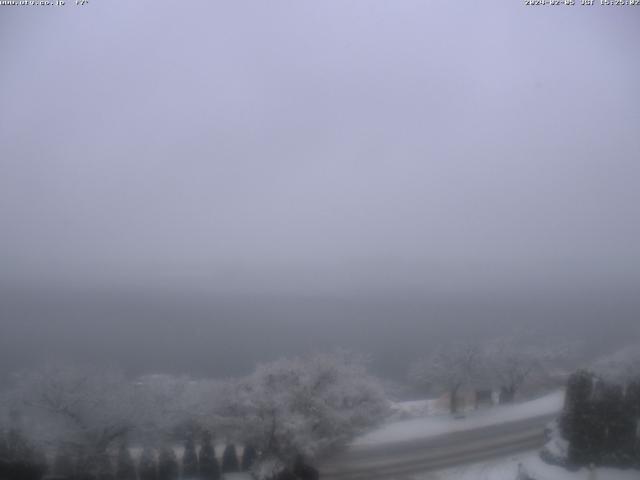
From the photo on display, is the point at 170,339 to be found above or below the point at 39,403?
below

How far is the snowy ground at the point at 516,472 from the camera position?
332 inches

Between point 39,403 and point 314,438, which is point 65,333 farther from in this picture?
point 314,438

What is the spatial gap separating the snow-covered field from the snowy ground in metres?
1.57

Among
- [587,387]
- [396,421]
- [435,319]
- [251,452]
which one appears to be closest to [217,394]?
[251,452]

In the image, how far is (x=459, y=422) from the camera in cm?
1116

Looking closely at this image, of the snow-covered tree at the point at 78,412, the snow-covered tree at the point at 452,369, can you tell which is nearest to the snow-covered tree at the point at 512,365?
the snow-covered tree at the point at 452,369

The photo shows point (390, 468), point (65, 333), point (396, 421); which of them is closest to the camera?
point (390, 468)

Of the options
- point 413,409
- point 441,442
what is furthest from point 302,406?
point 413,409

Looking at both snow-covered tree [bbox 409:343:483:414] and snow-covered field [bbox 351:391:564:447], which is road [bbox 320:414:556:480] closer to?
snow-covered field [bbox 351:391:564:447]

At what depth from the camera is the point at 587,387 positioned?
9211 millimetres

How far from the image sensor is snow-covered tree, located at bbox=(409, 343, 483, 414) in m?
13.8

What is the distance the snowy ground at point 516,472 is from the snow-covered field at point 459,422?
1572 millimetres

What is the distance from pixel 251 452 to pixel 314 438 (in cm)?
147

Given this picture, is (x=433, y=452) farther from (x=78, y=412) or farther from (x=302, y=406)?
(x=78, y=412)
